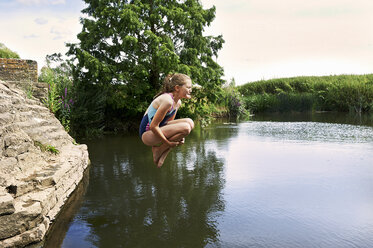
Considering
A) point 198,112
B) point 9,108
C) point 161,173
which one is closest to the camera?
point 9,108

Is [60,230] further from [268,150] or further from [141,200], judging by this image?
[268,150]

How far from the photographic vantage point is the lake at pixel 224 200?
3980 mm

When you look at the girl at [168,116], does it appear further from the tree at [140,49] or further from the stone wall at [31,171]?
the tree at [140,49]

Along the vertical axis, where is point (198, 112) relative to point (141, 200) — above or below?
above

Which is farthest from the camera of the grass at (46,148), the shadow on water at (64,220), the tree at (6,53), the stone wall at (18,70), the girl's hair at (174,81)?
the tree at (6,53)

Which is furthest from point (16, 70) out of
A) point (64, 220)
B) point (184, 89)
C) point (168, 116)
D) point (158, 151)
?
point (184, 89)

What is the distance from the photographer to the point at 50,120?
7.64 metres

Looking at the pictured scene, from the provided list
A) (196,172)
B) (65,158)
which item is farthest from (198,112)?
(65,158)

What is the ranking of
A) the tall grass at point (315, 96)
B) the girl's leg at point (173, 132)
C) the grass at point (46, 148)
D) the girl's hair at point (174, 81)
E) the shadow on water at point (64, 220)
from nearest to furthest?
the girl's hair at point (174, 81)
the girl's leg at point (173, 132)
the shadow on water at point (64, 220)
the grass at point (46, 148)
the tall grass at point (315, 96)

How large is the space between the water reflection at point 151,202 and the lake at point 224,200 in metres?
0.01

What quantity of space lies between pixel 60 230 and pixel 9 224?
27.9 inches

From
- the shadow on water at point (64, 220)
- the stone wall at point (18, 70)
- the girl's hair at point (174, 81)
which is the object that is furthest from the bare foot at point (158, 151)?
the stone wall at point (18, 70)

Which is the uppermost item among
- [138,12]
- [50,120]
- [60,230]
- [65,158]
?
[138,12]

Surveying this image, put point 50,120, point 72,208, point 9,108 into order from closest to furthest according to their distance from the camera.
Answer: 1. point 72,208
2. point 9,108
3. point 50,120
